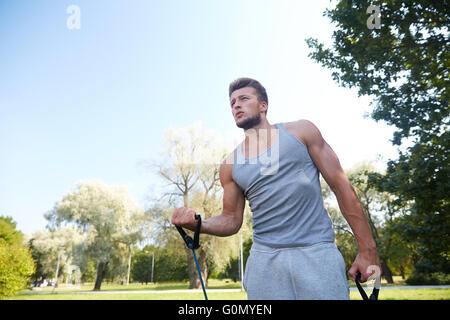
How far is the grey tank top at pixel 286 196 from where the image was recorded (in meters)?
1.81

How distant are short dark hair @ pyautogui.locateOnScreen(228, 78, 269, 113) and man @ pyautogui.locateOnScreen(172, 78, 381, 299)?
15 cm

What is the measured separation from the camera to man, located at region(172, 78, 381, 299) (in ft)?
5.56

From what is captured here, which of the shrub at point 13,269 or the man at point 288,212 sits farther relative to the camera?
the shrub at point 13,269

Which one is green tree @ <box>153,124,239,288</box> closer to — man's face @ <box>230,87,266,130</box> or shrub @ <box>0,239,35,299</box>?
shrub @ <box>0,239,35,299</box>

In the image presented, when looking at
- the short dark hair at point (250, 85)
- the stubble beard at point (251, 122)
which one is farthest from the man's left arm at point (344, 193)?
the short dark hair at point (250, 85)

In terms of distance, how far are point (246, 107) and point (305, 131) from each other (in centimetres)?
56

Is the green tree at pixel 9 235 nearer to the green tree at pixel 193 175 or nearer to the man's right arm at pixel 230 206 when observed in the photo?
the green tree at pixel 193 175

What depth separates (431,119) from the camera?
790cm

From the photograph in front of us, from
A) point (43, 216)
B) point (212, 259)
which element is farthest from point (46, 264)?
point (212, 259)

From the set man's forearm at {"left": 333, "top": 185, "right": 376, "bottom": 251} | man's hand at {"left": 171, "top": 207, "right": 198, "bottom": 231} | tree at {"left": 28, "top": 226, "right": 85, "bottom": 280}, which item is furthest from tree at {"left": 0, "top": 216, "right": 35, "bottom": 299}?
man's forearm at {"left": 333, "top": 185, "right": 376, "bottom": 251}

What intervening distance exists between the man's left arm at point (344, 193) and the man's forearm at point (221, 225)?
2.77ft

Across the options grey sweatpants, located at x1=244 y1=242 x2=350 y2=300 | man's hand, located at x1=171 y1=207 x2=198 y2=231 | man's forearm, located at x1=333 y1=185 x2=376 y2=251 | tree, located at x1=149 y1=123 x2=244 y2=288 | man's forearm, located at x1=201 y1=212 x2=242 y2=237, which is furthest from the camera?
tree, located at x1=149 y1=123 x2=244 y2=288
